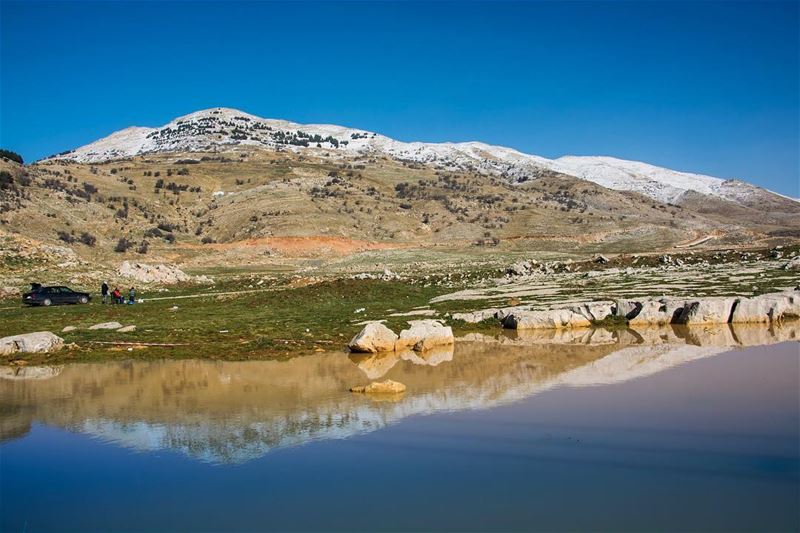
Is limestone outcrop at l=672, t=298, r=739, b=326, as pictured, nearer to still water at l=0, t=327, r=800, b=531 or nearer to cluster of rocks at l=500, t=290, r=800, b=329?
cluster of rocks at l=500, t=290, r=800, b=329

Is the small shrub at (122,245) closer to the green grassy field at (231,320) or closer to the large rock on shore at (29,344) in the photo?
the green grassy field at (231,320)

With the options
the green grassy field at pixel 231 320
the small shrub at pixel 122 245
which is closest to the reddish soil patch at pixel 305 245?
the small shrub at pixel 122 245

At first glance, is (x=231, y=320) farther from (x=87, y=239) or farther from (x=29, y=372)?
(x=87, y=239)

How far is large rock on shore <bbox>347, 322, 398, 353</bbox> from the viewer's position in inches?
966

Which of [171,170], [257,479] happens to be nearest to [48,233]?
[171,170]

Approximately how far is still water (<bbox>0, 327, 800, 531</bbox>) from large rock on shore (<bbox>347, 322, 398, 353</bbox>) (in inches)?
104

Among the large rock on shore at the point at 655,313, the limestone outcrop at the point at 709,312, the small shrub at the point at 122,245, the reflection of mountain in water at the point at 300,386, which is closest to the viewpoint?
the reflection of mountain in water at the point at 300,386

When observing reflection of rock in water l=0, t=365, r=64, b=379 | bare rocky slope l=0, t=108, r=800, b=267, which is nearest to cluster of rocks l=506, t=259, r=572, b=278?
bare rocky slope l=0, t=108, r=800, b=267

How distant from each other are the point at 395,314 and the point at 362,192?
106483mm

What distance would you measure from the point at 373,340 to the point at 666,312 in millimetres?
13767

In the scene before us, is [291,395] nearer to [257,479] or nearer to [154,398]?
[154,398]

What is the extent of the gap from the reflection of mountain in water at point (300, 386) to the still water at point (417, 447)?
0.31 feet

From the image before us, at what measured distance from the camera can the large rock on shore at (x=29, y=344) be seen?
25.3 m

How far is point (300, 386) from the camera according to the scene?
19.0 metres
